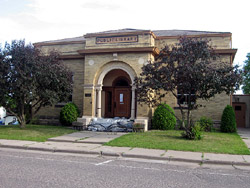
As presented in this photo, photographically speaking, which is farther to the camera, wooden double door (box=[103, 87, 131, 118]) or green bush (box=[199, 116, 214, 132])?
wooden double door (box=[103, 87, 131, 118])

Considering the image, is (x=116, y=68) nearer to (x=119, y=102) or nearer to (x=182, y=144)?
(x=119, y=102)

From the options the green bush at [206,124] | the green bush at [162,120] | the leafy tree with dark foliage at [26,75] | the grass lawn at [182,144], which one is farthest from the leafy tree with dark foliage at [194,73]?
the leafy tree with dark foliage at [26,75]

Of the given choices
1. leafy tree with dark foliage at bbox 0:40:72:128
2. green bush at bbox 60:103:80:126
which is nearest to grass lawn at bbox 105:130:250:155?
leafy tree with dark foliage at bbox 0:40:72:128

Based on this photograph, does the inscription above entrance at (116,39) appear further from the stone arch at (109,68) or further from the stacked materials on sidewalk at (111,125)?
the stacked materials on sidewalk at (111,125)

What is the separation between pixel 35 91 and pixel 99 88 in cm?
449

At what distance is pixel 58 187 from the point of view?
5605 mm

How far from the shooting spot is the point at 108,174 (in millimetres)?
6938

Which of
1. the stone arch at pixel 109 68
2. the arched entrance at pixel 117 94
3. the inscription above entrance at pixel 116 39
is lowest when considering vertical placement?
the arched entrance at pixel 117 94

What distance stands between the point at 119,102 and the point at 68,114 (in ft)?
12.3

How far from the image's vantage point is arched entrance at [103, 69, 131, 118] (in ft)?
64.1

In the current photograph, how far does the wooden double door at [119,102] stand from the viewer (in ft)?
63.9

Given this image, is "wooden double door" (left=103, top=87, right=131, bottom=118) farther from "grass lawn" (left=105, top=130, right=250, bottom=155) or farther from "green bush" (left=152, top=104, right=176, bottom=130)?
"grass lawn" (left=105, top=130, right=250, bottom=155)

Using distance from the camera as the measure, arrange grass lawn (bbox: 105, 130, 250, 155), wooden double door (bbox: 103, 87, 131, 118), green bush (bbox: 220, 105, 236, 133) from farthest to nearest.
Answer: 1. wooden double door (bbox: 103, 87, 131, 118)
2. green bush (bbox: 220, 105, 236, 133)
3. grass lawn (bbox: 105, 130, 250, 155)

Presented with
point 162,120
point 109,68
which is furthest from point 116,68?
point 162,120
